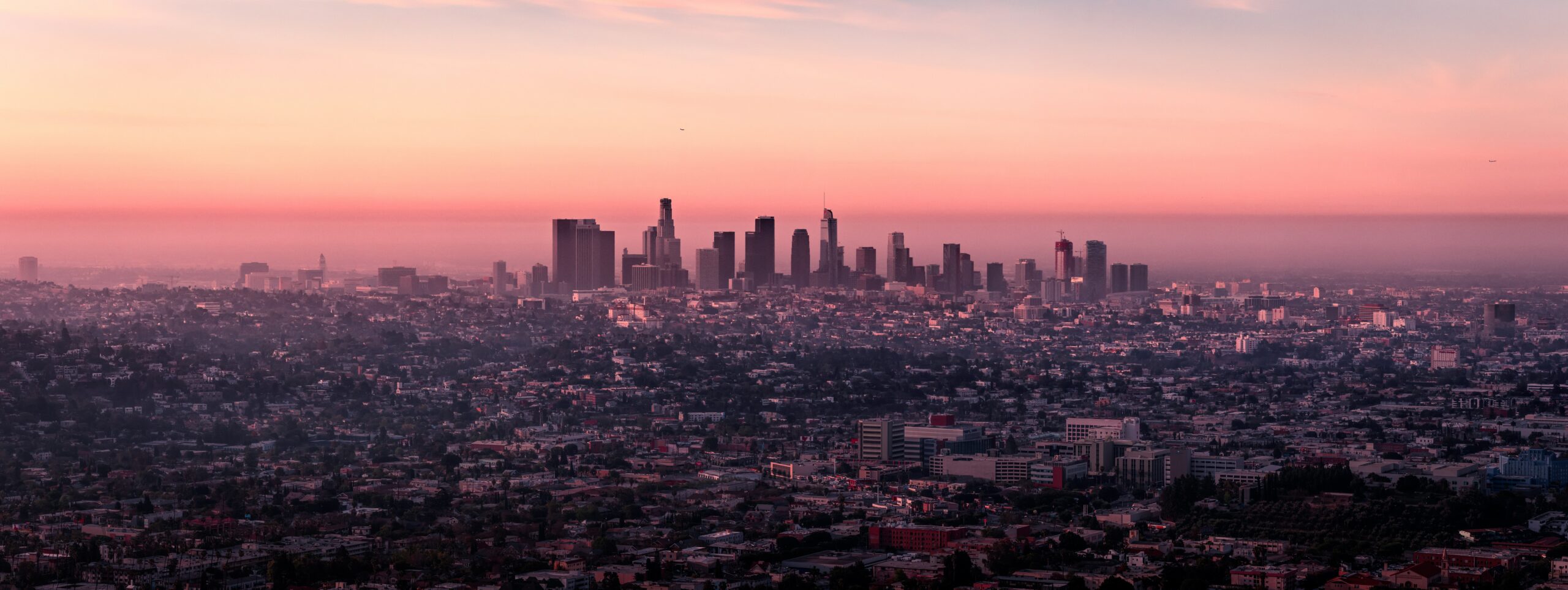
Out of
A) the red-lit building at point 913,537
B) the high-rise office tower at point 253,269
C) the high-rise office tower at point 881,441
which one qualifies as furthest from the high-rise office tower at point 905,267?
the red-lit building at point 913,537

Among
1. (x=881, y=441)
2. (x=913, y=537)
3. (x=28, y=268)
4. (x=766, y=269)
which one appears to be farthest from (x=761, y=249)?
(x=913, y=537)

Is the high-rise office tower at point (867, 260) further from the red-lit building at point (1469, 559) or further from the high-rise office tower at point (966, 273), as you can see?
the red-lit building at point (1469, 559)

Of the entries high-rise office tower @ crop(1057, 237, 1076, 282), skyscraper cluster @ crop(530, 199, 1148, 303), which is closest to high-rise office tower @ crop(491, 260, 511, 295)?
skyscraper cluster @ crop(530, 199, 1148, 303)

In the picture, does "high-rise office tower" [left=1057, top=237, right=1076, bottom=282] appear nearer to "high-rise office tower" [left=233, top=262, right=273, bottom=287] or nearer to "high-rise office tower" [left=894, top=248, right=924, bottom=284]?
"high-rise office tower" [left=894, top=248, right=924, bottom=284]

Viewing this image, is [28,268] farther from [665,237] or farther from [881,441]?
[881,441]

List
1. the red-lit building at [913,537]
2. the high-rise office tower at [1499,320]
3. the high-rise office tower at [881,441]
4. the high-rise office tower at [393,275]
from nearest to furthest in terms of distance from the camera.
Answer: the red-lit building at [913,537] < the high-rise office tower at [881,441] < the high-rise office tower at [1499,320] < the high-rise office tower at [393,275]
